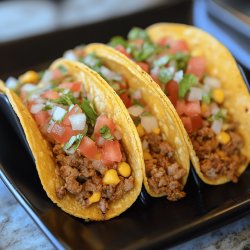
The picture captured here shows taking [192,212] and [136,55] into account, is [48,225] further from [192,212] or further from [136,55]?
[136,55]

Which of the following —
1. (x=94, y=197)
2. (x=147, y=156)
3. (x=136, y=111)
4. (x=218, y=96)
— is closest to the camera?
(x=94, y=197)

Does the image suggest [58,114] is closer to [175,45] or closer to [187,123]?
[187,123]

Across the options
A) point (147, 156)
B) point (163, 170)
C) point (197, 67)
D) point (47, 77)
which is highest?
point (47, 77)

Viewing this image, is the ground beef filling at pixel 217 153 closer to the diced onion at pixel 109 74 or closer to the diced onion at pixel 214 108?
the diced onion at pixel 214 108

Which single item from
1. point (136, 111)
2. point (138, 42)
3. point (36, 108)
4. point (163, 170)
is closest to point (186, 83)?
point (136, 111)

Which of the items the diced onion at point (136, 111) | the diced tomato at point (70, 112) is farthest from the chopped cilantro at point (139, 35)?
the diced tomato at point (70, 112)

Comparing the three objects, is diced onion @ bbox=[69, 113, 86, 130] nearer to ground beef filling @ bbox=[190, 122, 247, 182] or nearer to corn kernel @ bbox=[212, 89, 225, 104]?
ground beef filling @ bbox=[190, 122, 247, 182]

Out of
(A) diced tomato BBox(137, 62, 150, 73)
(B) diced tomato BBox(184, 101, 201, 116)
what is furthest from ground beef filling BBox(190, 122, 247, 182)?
(A) diced tomato BBox(137, 62, 150, 73)
